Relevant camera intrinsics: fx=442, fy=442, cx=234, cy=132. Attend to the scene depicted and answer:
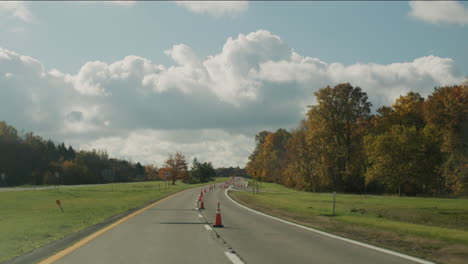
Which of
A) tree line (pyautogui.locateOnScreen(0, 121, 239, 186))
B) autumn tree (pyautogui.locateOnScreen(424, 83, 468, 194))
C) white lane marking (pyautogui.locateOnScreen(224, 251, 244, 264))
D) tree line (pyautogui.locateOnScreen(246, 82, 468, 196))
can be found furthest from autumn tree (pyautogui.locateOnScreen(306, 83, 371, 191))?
white lane marking (pyautogui.locateOnScreen(224, 251, 244, 264))

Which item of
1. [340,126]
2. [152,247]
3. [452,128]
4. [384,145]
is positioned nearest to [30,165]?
[340,126]

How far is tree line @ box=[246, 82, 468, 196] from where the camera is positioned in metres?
48.7

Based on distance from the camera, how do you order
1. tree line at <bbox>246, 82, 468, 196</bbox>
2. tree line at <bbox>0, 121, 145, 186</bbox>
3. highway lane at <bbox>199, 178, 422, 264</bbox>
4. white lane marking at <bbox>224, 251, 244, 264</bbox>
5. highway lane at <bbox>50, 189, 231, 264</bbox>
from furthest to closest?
tree line at <bbox>0, 121, 145, 186</bbox>
tree line at <bbox>246, 82, 468, 196</bbox>
highway lane at <bbox>199, 178, 422, 264</bbox>
highway lane at <bbox>50, 189, 231, 264</bbox>
white lane marking at <bbox>224, 251, 244, 264</bbox>

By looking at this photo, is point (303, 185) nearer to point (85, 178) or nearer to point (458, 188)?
point (458, 188)

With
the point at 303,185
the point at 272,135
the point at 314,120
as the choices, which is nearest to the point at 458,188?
the point at 314,120

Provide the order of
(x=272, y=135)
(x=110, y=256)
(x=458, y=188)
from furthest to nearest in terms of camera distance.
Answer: (x=272, y=135) → (x=458, y=188) → (x=110, y=256)

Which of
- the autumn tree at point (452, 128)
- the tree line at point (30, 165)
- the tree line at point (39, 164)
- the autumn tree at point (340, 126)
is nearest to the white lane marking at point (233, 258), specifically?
the autumn tree at point (452, 128)

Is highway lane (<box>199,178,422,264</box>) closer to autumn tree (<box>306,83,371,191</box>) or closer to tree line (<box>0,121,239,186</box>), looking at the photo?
autumn tree (<box>306,83,371,191</box>)

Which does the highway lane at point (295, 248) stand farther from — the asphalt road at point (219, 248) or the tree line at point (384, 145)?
the tree line at point (384, 145)

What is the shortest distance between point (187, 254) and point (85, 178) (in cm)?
14079

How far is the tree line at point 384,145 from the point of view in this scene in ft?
160

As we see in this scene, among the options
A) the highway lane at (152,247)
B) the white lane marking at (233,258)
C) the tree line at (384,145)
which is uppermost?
the tree line at (384,145)

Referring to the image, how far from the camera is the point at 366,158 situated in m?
62.7

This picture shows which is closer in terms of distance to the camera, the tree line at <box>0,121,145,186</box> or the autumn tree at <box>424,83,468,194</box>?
the autumn tree at <box>424,83,468,194</box>
